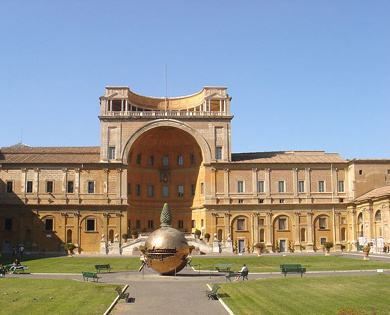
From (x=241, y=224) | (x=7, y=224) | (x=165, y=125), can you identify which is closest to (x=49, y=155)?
(x=7, y=224)

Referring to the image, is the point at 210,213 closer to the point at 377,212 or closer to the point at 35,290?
the point at 377,212

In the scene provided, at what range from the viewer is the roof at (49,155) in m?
66.0

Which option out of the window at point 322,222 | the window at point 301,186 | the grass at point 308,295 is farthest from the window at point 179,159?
the grass at point 308,295

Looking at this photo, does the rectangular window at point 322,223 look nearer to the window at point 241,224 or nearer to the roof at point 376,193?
the roof at point 376,193

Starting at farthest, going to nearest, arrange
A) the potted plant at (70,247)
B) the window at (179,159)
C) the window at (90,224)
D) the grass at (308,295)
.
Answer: the window at (179,159), the window at (90,224), the potted plant at (70,247), the grass at (308,295)

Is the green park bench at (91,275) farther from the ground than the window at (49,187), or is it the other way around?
the window at (49,187)

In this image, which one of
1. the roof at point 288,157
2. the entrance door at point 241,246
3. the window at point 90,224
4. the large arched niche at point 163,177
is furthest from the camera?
the large arched niche at point 163,177

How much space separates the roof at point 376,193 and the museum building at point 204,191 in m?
0.50

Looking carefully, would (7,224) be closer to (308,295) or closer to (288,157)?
(288,157)

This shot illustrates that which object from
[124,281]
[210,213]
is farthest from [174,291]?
[210,213]

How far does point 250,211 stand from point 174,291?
3949cm

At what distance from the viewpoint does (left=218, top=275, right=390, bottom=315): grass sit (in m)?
22.1

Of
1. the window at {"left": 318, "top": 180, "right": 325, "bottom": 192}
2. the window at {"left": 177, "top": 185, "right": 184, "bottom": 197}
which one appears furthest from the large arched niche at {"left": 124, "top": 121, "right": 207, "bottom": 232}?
the window at {"left": 318, "top": 180, "right": 325, "bottom": 192}

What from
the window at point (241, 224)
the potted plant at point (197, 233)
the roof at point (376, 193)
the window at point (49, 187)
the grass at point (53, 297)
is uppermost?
the window at point (49, 187)
